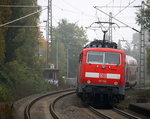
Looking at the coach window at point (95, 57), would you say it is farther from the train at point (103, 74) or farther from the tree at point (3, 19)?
the tree at point (3, 19)

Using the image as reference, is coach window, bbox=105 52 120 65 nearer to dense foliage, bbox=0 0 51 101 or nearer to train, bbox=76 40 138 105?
train, bbox=76 40 138 105

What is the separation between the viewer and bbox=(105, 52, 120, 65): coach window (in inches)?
882

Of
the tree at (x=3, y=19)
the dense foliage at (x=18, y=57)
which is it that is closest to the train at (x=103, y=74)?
the dense foliage at (x=18, y=57)

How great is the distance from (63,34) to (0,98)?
79880 mm

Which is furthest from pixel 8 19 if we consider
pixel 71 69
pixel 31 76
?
pixel 71 69

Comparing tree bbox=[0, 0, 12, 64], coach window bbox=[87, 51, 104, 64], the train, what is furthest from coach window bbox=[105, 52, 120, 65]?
tree bbox=[0, 0, 12, 64]

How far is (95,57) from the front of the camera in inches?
891

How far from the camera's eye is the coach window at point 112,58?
22391 millimetres

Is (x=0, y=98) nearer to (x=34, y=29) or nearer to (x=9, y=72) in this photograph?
(x=9, y=72)

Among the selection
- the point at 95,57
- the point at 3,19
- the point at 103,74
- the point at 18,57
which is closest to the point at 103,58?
the point at 95,57

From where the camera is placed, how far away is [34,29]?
144 feet

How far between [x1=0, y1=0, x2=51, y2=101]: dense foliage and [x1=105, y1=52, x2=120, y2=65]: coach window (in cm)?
788

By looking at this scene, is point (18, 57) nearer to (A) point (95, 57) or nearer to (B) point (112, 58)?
(A) point (95, 57)

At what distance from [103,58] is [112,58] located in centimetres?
52
